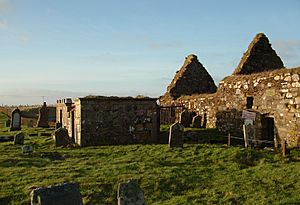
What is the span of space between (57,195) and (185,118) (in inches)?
743

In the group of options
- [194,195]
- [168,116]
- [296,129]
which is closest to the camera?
[194,195]

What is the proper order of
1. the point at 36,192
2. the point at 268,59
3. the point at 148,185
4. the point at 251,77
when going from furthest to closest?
the point at 268,59 → the point at 251,77 → the point at 148,185 → the point at 36,192

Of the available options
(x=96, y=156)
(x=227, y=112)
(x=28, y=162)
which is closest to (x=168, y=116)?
(x=227, y=112)

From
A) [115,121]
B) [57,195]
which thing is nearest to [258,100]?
[115,121]

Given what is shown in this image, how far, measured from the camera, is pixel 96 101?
18938mm

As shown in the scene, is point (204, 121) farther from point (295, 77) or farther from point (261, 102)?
point (295, 77)

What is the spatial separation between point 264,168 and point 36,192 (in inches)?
337

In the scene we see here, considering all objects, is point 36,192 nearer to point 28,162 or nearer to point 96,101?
point 28,162

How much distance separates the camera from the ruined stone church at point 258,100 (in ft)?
50.2

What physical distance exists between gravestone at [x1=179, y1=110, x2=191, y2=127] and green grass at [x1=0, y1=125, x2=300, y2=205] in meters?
7.83

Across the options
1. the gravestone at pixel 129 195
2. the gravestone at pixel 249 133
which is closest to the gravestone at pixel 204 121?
the gravestone at pixel 249 133

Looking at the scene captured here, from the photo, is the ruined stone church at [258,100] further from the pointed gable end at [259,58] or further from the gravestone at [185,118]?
the gravestone at [185,118]

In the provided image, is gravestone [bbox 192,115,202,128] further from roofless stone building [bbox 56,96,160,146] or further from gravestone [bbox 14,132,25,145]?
gravestone [bbox 14,132,25,145]

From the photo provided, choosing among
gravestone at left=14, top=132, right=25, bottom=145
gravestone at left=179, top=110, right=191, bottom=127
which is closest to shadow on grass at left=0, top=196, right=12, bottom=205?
gravestone at left=14, top=132, right=25, bottom=145
